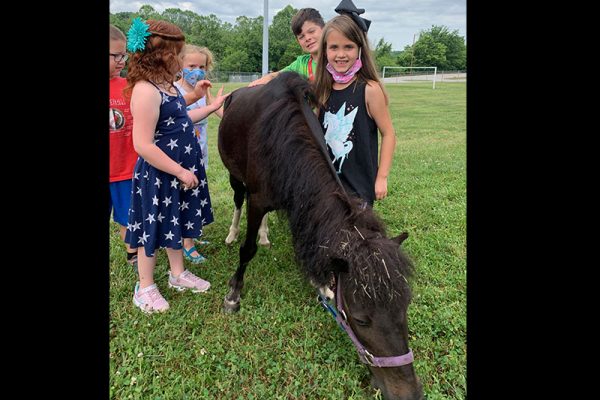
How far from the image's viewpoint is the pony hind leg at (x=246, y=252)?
3139mm

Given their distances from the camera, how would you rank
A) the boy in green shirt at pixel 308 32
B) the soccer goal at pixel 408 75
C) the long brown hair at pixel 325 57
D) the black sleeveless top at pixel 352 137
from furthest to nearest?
the soccer goal at pixel 408 75 → the boy in green shirt at pixel 308 32 → the black sleeveless top at pixel 352 137 → the long brown hair at pixel 325 57

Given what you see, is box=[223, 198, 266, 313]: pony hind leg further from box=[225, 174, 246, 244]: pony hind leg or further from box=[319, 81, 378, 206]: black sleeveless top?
box=[225, 174, 246, 244]: pony hind leg

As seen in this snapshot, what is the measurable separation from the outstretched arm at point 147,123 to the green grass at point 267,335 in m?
1.03

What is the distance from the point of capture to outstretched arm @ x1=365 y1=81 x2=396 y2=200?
298cm

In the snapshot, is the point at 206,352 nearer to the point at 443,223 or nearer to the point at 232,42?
the point at 443,223

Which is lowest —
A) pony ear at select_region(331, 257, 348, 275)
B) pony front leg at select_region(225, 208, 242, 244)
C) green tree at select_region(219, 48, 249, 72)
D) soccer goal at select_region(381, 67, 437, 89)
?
pony front leg at select_region(225, 208, 242, 244)

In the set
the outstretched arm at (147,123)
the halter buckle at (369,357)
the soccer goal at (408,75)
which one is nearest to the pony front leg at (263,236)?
the outstretched arm at (147,123)

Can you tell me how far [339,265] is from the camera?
211 cm

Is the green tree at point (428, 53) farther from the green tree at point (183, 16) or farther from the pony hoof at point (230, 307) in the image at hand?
the pony hoof at point (230, 307)

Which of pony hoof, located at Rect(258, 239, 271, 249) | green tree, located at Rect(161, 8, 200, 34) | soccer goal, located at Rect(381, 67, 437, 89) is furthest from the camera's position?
green tree, located at Rect(161, 8, 200, 34)

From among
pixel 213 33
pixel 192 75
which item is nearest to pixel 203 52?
pixel 192 75

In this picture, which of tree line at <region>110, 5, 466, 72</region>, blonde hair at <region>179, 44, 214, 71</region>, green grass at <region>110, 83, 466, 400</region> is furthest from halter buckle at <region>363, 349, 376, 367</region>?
tree line at <region>110, 5, 466, 72</region>

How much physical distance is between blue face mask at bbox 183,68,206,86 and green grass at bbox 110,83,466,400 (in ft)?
6.10

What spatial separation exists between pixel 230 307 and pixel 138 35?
2.24 m
